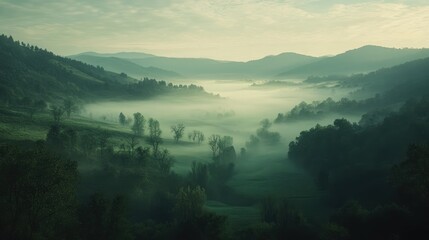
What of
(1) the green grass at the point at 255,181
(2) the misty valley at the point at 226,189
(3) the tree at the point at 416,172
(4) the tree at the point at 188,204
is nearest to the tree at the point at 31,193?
(2) the misty valley at the point at 226,189

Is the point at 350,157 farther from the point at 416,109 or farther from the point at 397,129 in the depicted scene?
the point at 416,109

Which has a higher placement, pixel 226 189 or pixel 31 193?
pixel 31 193

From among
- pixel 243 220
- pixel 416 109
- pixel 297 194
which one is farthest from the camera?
pixel 416 109

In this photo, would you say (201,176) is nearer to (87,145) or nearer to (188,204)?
(188,204)

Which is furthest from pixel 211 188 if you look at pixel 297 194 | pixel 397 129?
pixel 397 129

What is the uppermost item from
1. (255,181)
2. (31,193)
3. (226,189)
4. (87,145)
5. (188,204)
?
(87,145)

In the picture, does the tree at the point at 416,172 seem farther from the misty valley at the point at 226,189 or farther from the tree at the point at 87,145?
the tree at the point at 87,145

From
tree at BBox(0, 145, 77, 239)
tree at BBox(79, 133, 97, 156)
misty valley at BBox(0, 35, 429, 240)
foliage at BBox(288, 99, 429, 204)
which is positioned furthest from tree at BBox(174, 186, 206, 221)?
tree at BBox(79, 133, 97, 156)

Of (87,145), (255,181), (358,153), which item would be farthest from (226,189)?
(87,145)
